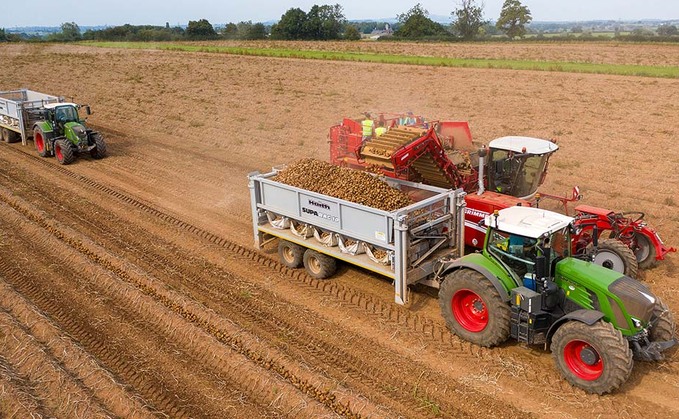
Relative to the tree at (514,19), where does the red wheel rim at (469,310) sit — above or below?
below

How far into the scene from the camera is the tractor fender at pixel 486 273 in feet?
25.9

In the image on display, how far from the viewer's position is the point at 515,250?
26.2 ft

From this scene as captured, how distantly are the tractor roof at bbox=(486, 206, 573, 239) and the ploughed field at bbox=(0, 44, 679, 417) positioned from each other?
179cm

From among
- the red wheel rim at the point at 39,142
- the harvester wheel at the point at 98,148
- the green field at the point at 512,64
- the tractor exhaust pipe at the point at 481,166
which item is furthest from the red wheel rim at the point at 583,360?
the green field at the point at 512,64

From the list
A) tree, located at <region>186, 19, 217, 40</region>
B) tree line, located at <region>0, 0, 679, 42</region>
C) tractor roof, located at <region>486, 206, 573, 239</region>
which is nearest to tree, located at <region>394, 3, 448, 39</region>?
tree line, located at <region>0, 0, 679, 42</region>

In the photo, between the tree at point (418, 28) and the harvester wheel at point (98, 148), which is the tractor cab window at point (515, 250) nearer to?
the harvester wheel at point (98, 148)

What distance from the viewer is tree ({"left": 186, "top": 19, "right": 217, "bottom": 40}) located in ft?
281

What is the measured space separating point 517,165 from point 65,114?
15964 mm

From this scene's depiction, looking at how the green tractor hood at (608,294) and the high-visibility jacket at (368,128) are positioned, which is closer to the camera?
the green tractor hood at (608,294)

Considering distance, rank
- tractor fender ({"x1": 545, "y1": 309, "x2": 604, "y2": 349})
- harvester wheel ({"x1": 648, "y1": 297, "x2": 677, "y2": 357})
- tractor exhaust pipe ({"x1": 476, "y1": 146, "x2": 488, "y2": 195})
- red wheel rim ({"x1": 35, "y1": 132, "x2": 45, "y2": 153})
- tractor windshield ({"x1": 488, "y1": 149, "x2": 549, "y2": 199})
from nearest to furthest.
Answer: tractor fender ({"x1": 545, "y1": 309, "x2": 604, "y2": 349}), harvester wheel ({"x1": 648, "y1": 297, "x2": 677, "y2": 357}), tractor exhaust pipe ({"x1": 476, "y1": 146, "x2": 488, "y2": 195}), tractor windshield ({"x1": 488, "y1": 149, "x2": 549, "y2": 199}), red wheel rim ({"x1": 35, "y1": 132, "x2": 45, "y2": 153})

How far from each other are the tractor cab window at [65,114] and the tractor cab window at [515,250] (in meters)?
16.9

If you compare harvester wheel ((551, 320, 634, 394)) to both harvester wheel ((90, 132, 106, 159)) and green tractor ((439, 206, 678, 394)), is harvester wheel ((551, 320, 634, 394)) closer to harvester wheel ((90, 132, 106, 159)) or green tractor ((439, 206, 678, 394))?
green tractor ((439, 206, 678, 394))

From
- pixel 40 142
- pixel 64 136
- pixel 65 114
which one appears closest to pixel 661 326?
pixel 64 136

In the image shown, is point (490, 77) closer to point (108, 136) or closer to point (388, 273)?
point (108, 136)
